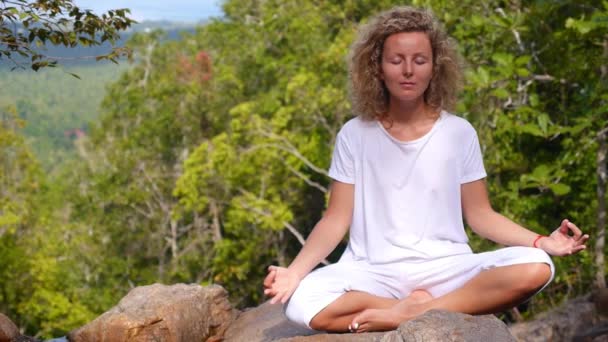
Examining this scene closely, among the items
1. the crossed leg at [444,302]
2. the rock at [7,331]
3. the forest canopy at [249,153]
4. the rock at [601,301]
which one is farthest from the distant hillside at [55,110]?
the crossed leg at [444,302]

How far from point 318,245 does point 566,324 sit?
118 inches

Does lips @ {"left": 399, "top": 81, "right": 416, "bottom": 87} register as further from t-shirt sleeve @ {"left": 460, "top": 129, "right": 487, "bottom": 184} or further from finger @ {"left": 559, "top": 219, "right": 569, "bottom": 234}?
finger @ {"left": 559, "top": 219, "right": 569, "bottom": 234}

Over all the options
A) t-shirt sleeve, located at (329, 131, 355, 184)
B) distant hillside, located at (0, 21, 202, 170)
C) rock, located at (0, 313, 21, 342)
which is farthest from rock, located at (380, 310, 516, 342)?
distant hillside, located at (0, 21, 202, 170)

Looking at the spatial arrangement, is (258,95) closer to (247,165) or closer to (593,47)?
(247,165)

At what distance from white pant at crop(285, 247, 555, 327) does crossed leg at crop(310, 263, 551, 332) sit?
0.03m

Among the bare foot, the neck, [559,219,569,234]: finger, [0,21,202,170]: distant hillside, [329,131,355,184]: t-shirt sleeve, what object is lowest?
[0,21,202,170]: distant hillside

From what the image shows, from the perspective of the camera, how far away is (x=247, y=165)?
1453 cm

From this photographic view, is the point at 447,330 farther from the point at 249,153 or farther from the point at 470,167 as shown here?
Answer: the point at 249,153

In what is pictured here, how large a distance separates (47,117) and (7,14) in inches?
2152

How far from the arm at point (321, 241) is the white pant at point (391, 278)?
5cm

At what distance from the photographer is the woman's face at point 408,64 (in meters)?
3.20

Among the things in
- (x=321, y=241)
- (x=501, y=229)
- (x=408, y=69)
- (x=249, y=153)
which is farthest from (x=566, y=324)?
(x=249, y=153)

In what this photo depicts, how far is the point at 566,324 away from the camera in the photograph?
5.62 m

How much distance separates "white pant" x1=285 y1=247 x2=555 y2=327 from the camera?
304 centimetres
